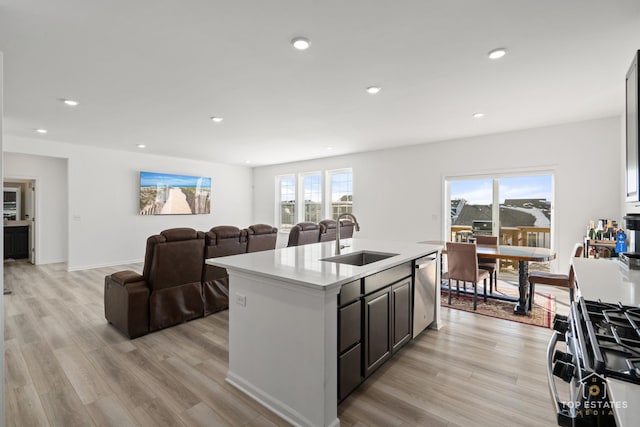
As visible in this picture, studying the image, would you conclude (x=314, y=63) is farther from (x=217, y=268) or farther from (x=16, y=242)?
(x=16, y=242)

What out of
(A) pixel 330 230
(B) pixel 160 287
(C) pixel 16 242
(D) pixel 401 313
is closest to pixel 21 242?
(C) pixel 16 242

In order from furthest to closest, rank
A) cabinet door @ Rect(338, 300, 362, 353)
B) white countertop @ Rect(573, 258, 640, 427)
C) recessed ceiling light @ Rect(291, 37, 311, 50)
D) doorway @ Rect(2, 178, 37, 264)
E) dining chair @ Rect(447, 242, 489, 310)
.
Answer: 1. doorway @ Rect(2, 178, 37, 264)
2. dining chair @ Rect(447, 242, 489, 310)
3. recessed ceiling light @ Rect(291, 37, 311, 50)
4. cabinet door @ Rect(338, 300, 362, 353)
5. white countertop @ Rect(573, 258, 640, 427)

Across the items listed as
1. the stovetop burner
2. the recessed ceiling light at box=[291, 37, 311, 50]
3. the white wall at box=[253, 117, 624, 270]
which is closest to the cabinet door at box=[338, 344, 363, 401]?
the stovetop burner

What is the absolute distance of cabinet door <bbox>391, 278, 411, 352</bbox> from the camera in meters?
2.46

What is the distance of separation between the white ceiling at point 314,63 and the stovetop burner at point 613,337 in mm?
1883

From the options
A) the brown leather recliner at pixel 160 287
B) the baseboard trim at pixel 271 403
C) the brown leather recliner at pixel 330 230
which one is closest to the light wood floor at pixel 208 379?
the baseboard trim at pixel 271 403

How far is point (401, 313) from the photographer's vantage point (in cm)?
258

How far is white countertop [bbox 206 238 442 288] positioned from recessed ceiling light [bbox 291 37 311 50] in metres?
1.72

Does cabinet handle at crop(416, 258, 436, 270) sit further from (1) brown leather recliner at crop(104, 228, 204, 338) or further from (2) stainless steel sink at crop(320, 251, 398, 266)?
(1) brown leather recliner at crop(104, 228, 204, 338)

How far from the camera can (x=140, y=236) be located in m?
7.14

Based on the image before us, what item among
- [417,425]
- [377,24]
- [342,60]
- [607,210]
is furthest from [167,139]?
[607,210]

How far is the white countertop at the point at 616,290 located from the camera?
0.62 meters

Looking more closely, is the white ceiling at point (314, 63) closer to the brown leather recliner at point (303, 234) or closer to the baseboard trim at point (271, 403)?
the brown leather recliner at point (303, 234)

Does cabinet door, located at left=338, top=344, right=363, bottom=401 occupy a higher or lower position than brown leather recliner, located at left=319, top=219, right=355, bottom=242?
lower
